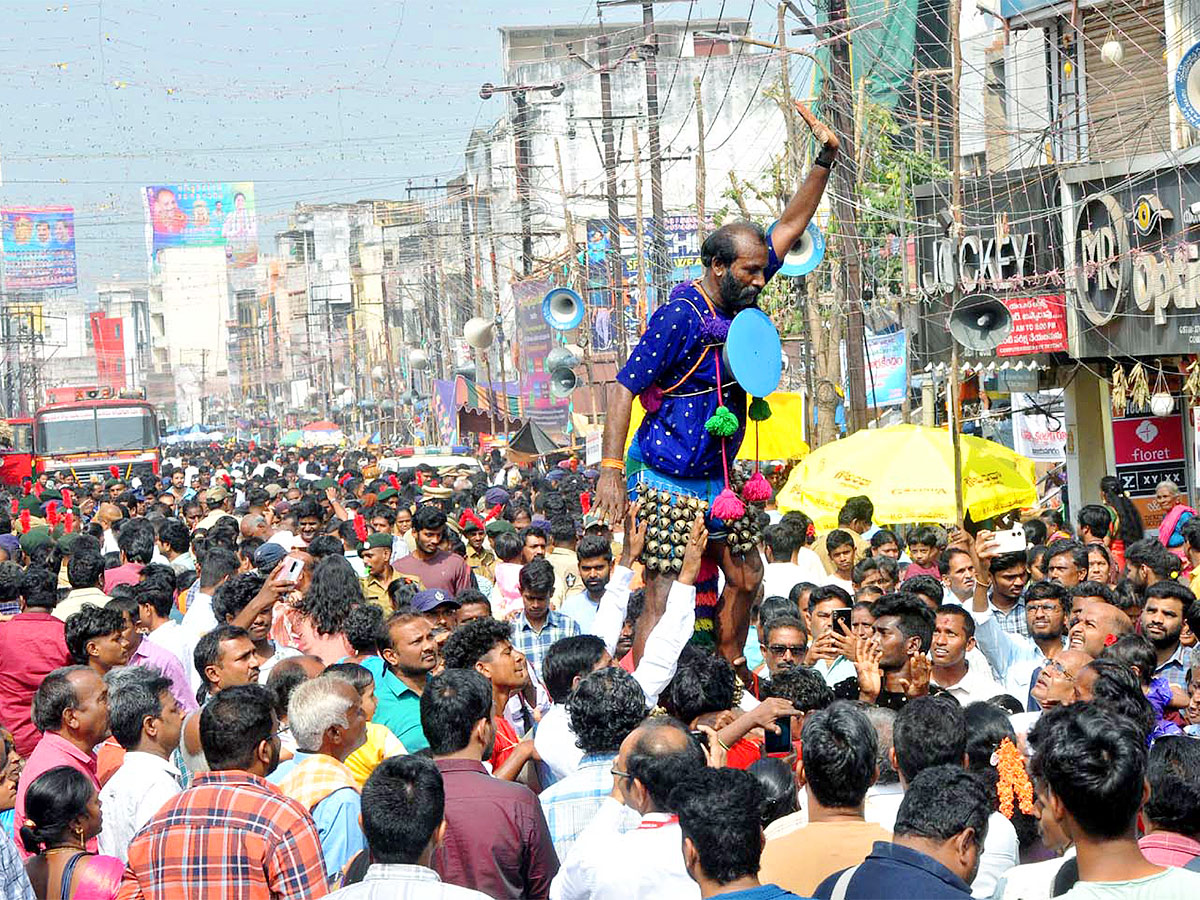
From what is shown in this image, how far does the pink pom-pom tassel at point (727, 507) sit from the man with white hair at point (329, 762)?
1649 millimetres

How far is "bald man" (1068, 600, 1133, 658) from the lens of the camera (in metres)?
7.17

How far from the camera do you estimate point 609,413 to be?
6914 millimetres

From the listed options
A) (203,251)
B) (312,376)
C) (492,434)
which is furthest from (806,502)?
(203,251)

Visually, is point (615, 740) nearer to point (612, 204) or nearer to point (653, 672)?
point (653, 672)

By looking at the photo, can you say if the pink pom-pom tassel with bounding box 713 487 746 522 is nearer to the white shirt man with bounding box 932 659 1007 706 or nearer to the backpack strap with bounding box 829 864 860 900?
the white shirt man with bounding box 932 659 1007 706

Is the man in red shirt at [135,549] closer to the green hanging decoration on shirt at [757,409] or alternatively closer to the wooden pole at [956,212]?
the wooden pole at [956,212]

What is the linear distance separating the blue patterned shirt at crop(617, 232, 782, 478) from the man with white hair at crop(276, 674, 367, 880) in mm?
1751

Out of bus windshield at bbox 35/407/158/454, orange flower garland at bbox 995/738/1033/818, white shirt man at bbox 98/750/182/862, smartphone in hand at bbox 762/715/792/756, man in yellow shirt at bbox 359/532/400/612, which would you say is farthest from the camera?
bus windshield at bbox 35/407/158/454

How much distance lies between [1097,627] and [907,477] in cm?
539

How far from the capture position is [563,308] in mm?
29312

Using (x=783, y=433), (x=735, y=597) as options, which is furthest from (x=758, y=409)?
(x=783, y=433)

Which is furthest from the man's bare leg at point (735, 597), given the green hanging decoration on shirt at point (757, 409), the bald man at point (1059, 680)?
the bald man at point (1059, 680)

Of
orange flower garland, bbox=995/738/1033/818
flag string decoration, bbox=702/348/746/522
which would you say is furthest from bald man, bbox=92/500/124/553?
orange flower garland, bbox=995/738/1033/818

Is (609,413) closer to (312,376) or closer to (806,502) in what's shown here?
(806,502)
